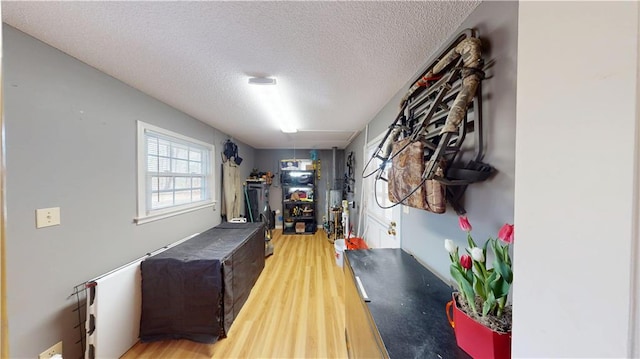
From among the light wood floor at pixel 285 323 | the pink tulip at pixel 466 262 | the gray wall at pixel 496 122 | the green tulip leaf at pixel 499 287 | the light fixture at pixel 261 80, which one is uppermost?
the light fixture at pixel 261 80

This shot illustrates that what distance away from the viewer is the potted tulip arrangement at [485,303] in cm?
63

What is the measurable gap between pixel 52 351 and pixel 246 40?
2404 millimetres

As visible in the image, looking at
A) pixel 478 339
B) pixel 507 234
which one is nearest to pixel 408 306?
pixel 478 339

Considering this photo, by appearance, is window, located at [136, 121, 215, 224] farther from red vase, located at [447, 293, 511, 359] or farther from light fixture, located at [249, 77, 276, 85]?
red vase, located at [447, 293, 511, 359]

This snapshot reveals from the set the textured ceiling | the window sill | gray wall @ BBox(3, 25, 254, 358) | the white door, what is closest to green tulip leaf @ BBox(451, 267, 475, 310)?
the white door

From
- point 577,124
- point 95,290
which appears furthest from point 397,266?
point 95,290

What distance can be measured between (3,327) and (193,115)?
2.70 m

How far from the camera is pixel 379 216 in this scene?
249 cm

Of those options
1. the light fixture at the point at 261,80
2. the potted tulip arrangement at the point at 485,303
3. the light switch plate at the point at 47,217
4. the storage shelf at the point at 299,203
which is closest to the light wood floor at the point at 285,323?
the light switch plate at the point at 47,217

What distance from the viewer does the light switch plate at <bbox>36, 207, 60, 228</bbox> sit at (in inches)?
48.8

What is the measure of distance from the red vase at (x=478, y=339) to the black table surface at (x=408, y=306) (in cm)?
5

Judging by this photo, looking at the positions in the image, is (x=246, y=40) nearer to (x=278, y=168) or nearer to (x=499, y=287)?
(x=499, y=287)

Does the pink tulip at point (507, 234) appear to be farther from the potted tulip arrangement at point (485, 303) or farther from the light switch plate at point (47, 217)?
the light switch plate at point (47, 217)

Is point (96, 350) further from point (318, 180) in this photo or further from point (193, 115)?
point (318, 180)
